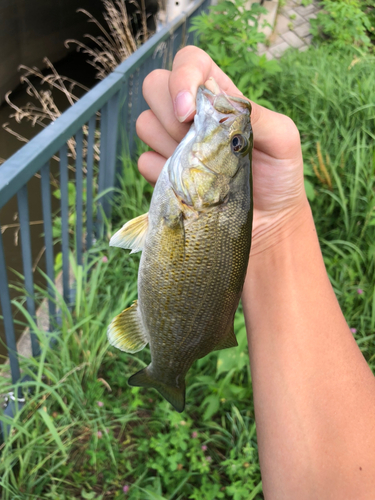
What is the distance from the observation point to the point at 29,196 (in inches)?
197

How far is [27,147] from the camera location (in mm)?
2084

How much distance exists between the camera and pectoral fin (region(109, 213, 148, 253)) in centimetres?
146

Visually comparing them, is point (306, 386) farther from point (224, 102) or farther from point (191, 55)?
point (191, 55)

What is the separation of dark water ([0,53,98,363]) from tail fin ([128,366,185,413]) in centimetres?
94

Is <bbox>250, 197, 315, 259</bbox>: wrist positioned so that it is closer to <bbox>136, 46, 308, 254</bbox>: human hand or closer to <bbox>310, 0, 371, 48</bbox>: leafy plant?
<bbox>136, 46, 308, 254</bbox>: human hand

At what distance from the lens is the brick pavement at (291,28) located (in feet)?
26.0

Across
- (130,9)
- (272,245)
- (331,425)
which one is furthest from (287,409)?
(130,9)

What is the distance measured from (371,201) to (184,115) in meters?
2.21

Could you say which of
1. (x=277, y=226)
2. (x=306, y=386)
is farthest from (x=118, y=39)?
(x=306, y=386)

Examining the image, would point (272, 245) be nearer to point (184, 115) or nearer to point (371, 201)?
point (184, 115)

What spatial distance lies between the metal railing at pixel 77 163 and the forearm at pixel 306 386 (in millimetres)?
1278

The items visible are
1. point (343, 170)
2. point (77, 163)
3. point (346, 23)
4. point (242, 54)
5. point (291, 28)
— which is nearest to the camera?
point (77, 163)

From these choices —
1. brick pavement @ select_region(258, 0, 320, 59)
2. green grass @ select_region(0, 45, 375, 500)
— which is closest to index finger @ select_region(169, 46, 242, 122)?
green grass @ select_region(0, 45, 375, 500)

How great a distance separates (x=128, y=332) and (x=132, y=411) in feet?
3.92
